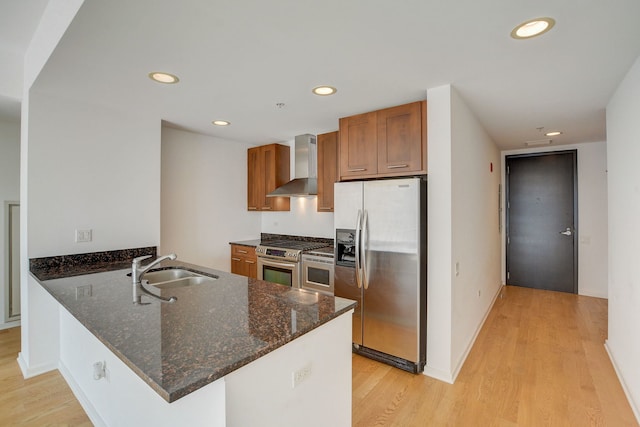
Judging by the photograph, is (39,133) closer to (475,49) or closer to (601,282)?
(475,49)

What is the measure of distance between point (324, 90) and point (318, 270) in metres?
1.88

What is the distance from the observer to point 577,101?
280 centimetres

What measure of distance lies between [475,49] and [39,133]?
10.9 ft

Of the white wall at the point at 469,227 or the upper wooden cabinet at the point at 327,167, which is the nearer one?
the white wall at the point at 469,227

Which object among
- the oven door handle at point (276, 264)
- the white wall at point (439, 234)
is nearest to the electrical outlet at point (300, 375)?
the white wall at point (439, 234)

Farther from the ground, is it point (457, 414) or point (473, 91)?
point (473, 91)

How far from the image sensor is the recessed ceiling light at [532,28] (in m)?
1.56

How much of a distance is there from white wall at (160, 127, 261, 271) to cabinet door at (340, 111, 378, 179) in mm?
2031

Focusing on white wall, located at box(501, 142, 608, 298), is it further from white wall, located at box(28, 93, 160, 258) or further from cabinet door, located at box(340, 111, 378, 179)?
white wall, located at box(28, 93, 160, 258)

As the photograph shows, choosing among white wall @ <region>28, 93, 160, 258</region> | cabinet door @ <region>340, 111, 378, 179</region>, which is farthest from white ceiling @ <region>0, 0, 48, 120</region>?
cabinet door @ <region>340, 111, 378, 179</region>

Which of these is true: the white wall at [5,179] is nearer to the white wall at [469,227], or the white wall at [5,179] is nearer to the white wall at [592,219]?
the white wall at [469,227]

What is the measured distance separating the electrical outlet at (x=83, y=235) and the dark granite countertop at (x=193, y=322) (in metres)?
0.68

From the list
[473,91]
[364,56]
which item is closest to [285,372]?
[364,56]

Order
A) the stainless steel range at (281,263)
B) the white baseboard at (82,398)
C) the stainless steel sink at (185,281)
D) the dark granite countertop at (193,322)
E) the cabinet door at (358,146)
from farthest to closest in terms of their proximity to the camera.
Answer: the stainless steel range at (281,263)
the cabinet door at (358,146)
the stainless steel sink at (185,281)
the white baseboard at (82,398)
the dark granite countertop at (193,322)
